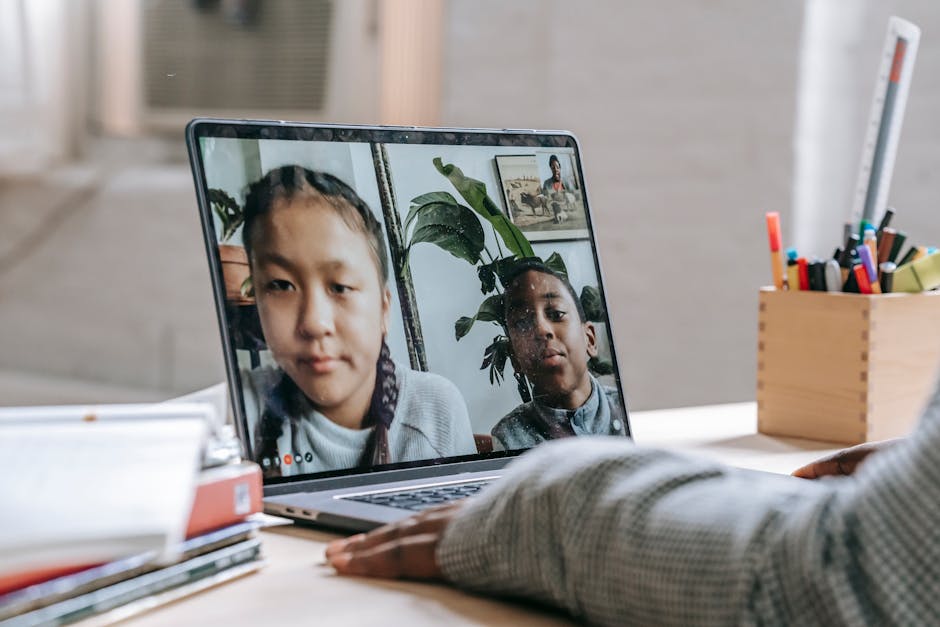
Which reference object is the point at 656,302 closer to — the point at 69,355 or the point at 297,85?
the point at 297,85

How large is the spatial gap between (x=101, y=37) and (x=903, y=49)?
2.11 metres

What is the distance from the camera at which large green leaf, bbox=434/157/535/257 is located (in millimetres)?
833

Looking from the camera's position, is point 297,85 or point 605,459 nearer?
point 605,459

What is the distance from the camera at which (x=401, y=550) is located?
578 millimetres

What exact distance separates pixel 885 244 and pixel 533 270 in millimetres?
442

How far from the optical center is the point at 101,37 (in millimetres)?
2750

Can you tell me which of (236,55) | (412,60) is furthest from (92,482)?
(236,55)

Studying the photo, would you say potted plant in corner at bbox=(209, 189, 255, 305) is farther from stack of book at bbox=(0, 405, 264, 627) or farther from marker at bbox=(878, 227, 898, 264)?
marker at bbox=(878, 227, 898, 264)

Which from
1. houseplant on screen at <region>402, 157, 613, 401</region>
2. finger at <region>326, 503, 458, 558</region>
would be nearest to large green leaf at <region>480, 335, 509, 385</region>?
houseplant on screen at <region>402, 157, 613, 401</region>

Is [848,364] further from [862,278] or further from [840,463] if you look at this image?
[840,463]

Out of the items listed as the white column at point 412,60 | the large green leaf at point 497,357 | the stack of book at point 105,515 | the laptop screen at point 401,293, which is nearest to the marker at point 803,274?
the laptop screen at point 401,293

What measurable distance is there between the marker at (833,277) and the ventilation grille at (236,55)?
5.56ft

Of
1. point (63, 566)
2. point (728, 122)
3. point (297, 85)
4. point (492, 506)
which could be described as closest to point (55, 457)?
point (63, 566)

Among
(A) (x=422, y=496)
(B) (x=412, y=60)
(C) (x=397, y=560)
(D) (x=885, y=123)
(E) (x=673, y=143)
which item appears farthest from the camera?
(B) (x=412, y=60)
